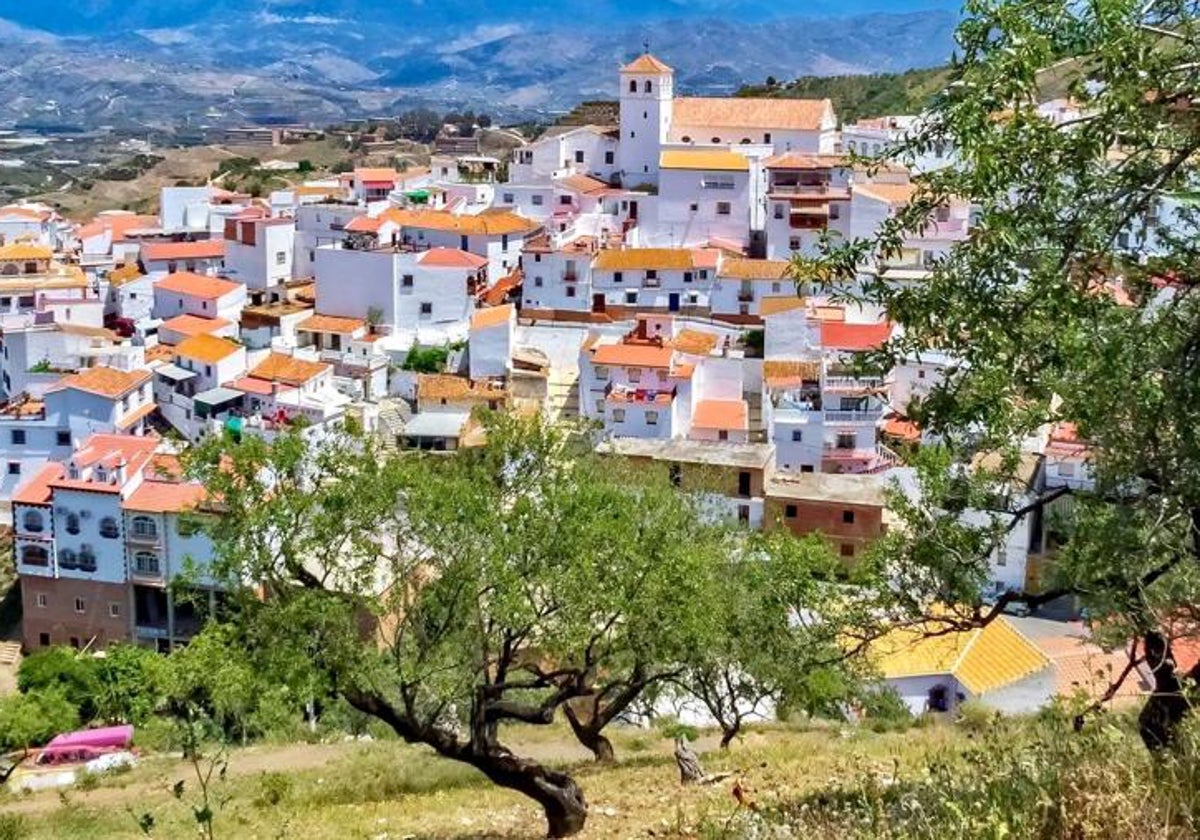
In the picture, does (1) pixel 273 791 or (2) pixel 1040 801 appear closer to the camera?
(2) pixel 1040 801

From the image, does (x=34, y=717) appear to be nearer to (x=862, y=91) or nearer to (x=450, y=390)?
(x=450, y=390)

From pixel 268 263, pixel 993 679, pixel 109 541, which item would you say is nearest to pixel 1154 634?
pixel 993 679

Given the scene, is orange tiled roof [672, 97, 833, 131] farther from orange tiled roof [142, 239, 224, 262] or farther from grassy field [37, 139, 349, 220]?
grassy field [37, 139, 349, 220]

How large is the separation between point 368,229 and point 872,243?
41.4m

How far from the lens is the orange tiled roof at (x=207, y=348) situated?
38.4 meters

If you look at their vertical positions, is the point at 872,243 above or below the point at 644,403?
above

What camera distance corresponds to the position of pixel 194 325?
139 ft

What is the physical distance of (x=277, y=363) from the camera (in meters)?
38.3

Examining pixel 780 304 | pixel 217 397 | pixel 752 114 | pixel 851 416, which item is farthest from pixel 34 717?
pixel 752 114

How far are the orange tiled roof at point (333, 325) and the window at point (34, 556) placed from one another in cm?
1419

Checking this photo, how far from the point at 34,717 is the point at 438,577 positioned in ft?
52.7

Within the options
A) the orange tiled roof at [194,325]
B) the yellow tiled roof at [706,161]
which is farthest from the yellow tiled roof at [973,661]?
the orange tiled roof at [194,325]

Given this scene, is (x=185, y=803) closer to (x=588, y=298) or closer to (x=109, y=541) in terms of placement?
(x=109, y=541)

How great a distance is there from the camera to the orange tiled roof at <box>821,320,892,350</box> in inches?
1454
